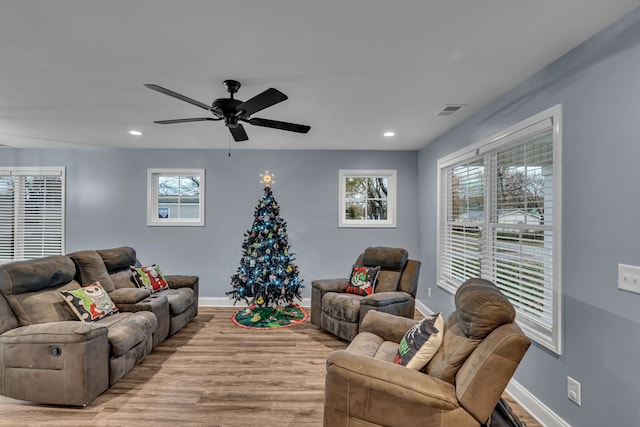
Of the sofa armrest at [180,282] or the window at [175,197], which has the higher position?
the window at [175,197]

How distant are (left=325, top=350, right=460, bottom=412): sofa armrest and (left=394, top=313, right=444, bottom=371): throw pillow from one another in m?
0.14

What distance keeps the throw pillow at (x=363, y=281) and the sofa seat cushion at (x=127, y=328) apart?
2.29m

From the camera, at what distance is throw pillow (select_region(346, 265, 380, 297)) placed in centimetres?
383

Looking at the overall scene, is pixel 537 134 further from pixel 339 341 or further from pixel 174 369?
pixel 174 369

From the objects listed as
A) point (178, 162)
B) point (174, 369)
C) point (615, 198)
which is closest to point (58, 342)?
point (174, 369)

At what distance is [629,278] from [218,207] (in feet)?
15.6

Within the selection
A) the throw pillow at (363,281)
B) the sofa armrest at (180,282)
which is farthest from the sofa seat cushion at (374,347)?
the sofa armrest at (180,282)

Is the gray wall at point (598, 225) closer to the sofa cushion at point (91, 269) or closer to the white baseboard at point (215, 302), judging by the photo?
the white baseboard at point (215, 302)

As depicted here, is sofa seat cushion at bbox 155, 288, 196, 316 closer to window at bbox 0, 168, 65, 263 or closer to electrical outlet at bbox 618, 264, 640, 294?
window at bbox 0, 168, 65, 263

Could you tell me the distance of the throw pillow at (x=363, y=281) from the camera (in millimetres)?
3832

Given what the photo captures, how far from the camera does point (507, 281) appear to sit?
2717mm

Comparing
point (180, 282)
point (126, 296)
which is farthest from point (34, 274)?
point (180, 282)

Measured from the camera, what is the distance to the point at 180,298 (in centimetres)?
373

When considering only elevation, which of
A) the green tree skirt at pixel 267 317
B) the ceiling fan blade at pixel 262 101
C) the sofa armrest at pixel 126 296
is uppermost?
the ceiling fan blade at pixel 262 101
